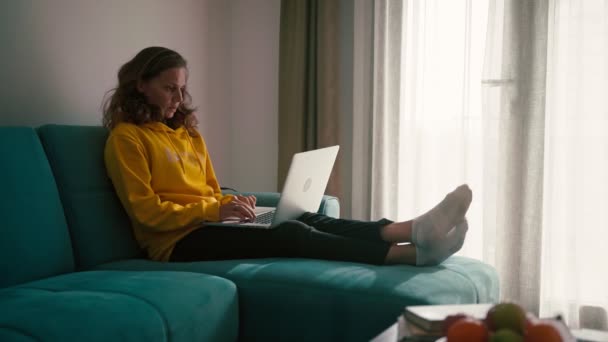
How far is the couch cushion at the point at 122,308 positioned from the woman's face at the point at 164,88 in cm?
73

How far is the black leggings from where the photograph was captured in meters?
1.88

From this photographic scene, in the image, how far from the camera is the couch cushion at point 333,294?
1549 mm

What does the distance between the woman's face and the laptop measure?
1.65 ft

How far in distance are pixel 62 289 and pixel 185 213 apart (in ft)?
1.78

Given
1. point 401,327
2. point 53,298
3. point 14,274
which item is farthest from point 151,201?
point 401,327

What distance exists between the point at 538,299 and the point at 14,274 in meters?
2.36

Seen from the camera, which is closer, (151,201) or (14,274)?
(14,274)

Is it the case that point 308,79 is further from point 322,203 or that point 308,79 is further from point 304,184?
point 304,184

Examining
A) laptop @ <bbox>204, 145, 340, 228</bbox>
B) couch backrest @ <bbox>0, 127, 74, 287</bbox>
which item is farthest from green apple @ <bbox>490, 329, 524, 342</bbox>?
couch backrest @ <bbox>0, 127, 74, 287</bbox>

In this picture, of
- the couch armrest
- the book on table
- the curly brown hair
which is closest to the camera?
the book on table

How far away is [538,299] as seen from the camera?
9.40 feet

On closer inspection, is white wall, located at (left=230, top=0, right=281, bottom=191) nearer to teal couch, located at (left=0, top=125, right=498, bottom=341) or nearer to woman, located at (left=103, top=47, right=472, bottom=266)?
woman, located at (left=103, top=47, right=472, bottom=266)

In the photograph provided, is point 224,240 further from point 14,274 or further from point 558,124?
point 558,124

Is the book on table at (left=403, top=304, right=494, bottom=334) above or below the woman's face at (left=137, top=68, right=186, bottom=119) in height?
below
